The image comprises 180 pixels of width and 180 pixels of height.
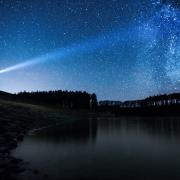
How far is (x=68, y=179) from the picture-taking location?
51.3 ft

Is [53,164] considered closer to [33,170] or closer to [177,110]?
[33,170]

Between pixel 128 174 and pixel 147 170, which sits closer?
pixel 128 174

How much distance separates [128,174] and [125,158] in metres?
6.32

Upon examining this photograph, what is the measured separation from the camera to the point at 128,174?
17156 mm

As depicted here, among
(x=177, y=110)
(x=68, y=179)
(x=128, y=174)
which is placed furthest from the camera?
(x=177, y=110)

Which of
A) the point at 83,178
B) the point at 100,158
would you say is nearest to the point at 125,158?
the point at 100,158

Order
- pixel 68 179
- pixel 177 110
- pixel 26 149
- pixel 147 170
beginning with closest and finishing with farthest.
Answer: pixel 68 179 < pixel 147 170 < pixel 26 149 < pixel 177 110

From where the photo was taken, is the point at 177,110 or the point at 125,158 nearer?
the point at 125,158

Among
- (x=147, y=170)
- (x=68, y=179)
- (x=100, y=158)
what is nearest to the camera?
(x=68, y=179)

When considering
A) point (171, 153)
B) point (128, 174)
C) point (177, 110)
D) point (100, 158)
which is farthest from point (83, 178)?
point (177, 110)

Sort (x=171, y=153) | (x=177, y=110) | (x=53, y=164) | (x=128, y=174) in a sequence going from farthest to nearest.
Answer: (x=177, y=110) → (x=171, y=153) → (x=53, y=164) → (x=128, y=174)

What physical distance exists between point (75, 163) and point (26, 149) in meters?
9.23

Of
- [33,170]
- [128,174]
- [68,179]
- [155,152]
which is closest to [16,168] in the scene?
[33,170]

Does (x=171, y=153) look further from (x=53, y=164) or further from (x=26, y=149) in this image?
(x=26, y=149)
